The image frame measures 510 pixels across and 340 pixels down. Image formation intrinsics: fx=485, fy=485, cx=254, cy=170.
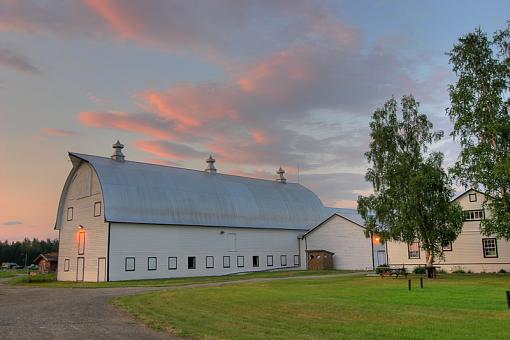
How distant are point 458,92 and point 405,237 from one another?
11.5m

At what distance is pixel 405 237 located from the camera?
3750 cm

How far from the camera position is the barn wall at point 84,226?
149 ft

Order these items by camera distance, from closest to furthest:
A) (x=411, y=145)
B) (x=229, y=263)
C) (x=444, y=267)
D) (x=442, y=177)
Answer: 1. (x=442, y=177)
2. (x=411, y=145)
3. (x=444, y=267)
4. (x=229, y=263)

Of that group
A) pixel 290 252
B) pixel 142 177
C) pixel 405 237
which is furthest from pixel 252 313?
pixel 290 252

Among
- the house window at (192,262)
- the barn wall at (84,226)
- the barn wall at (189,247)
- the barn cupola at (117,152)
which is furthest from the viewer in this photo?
the barn cupola at (117,152)

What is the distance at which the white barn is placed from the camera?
1788 inches

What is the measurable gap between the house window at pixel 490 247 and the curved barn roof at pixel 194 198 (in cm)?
2424

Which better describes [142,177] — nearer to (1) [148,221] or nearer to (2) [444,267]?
(1) [148,221]

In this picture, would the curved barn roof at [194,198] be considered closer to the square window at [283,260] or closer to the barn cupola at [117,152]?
the barn cupola at [117,152]

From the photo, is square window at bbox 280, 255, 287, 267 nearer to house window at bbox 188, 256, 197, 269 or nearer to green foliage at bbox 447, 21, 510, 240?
house window at bbox 188, 256, 197, 269

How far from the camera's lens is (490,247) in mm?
42969

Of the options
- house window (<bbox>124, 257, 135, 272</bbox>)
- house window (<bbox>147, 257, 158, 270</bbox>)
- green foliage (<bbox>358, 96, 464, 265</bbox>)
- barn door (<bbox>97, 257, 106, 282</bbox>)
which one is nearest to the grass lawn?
green foliage (<bbox>358, 96, 464, 265</bbox>)

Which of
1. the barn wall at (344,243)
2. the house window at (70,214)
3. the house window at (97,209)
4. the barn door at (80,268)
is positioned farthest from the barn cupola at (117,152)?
the barn wall at (344,243)

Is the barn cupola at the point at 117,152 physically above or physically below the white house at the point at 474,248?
above
